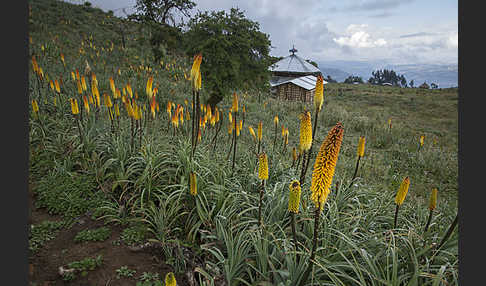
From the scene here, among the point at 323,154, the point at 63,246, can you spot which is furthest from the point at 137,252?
the point at 323,154

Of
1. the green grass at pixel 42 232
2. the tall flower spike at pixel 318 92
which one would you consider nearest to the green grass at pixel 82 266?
the green grass at pixel 42 232

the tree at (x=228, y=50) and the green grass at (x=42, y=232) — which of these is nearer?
the green grass at (x=42, y=232)

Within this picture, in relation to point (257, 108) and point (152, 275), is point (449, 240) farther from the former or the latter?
point (257, 108)

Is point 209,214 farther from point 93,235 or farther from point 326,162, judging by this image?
point 326,162

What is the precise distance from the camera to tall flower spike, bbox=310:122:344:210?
1295mm

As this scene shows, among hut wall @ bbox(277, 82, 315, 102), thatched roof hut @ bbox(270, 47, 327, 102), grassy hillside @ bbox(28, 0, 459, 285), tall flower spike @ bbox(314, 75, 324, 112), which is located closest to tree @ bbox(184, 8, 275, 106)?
grassy hillside @ bbox(28, 0, 459, 285)

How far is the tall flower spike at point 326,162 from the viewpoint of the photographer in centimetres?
129

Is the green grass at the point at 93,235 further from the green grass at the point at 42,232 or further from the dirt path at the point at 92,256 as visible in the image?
the green grass at the point at 42,232

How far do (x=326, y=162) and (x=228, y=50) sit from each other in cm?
676

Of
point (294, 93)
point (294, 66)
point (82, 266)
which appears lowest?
point (82, 266)

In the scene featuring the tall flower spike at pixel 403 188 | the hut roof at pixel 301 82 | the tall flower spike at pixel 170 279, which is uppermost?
the hut roof at pixel 301 82

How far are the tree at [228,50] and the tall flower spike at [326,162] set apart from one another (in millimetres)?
6056

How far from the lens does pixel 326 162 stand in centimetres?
134

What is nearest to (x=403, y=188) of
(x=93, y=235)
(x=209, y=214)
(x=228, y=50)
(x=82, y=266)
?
(x=209, y=214)
